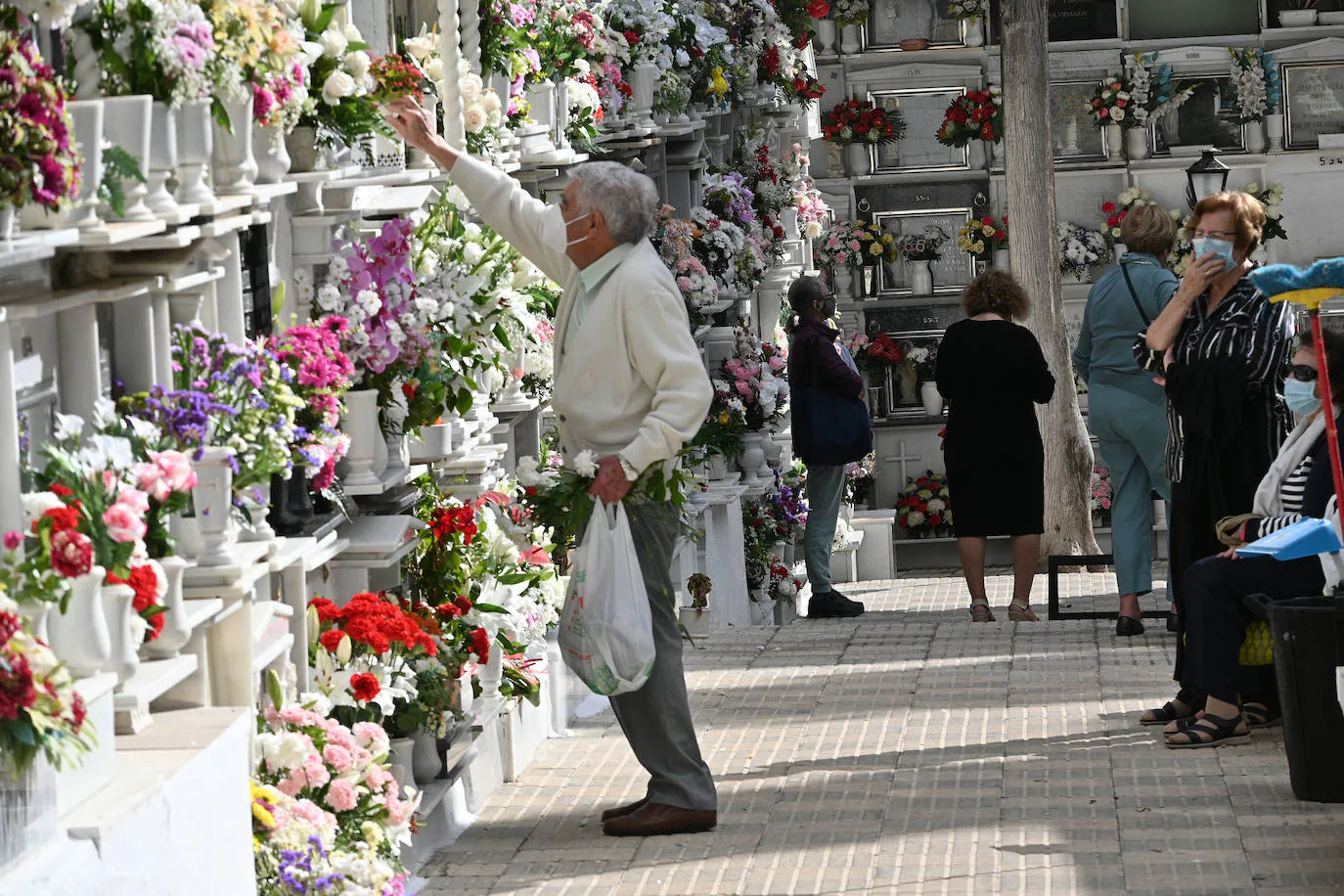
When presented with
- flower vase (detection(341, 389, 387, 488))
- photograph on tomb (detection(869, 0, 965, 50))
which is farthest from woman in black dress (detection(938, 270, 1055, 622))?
photograph on tomb (detection(869, 0, 965, 50))

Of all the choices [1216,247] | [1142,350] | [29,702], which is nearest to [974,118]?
[1142,350]

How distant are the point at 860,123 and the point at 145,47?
1317 cm

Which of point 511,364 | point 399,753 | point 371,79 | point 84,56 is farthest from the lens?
point 511,364

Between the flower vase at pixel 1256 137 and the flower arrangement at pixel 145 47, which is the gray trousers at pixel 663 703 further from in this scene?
the flower vase at pixel 1256 137

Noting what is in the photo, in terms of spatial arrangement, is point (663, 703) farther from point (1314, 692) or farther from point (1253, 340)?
point (1253, 340)

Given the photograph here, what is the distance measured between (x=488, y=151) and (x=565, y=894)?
2285mm

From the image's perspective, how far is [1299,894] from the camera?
4.61 meters

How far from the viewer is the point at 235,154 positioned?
379 centimetres

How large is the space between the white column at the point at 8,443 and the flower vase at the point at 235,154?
2.65ft

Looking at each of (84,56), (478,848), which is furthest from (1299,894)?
(84,56)

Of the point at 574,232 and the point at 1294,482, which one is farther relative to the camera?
the point at 1294,482

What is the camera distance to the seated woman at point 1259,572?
5.78 meters

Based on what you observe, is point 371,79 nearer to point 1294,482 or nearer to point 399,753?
point 399,753

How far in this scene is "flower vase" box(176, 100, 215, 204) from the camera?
11.6 feet
